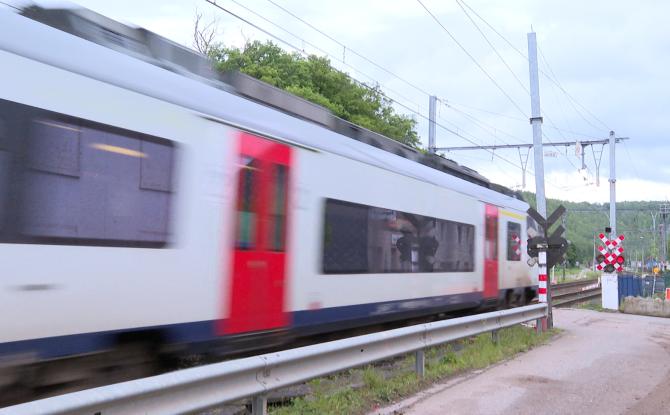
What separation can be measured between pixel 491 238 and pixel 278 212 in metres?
7.58

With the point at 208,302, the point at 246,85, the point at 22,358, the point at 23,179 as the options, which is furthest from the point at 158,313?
the point at 246,85

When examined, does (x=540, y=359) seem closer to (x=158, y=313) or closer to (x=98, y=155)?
(x=158, y=313)

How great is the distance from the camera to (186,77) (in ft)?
19.1

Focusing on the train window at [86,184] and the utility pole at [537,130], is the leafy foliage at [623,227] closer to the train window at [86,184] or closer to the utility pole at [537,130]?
the utility pole at [537,130]

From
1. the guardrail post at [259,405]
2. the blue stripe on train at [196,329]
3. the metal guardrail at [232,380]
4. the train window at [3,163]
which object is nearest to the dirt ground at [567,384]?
the metal guardrail at [232,380]

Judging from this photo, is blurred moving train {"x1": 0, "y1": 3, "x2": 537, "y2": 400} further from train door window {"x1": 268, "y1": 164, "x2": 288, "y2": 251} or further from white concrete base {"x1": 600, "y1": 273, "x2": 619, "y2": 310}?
white concrete base {"x1": 600, "y1": 273, "x2": 619, "y2": 310}

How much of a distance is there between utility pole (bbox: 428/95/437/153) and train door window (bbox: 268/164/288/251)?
1632 cm

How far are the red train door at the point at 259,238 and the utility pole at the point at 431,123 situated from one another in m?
16.4

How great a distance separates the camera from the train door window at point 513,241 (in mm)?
14078

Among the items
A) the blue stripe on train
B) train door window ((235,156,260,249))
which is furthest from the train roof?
the blue stripe on train

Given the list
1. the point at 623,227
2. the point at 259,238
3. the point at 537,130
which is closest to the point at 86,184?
the point at 259,238

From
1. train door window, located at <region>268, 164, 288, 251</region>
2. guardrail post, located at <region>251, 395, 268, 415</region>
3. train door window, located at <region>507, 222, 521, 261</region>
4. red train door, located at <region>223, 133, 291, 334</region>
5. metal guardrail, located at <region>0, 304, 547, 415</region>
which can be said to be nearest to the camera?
metal guardrail, located at <region>0, 304, 547, 415</region>

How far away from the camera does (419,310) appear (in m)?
9.78

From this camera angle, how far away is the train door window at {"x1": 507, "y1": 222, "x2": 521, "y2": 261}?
14078mm
